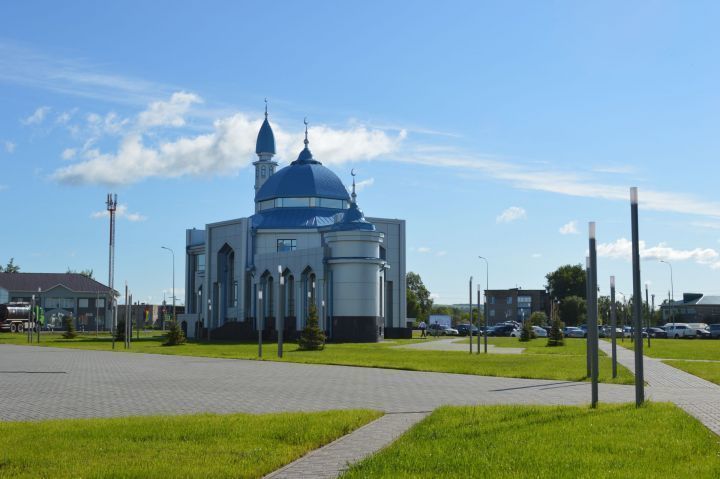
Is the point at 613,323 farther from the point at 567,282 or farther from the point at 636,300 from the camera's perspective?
the point at 567,282

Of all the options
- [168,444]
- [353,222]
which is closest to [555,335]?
[353,222]

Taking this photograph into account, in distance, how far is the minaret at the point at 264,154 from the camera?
9162 cm

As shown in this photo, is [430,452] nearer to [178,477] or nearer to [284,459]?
[284,459]

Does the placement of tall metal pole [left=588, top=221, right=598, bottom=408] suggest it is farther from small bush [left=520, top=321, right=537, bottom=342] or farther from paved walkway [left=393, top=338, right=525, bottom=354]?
small bush [left=520, top=321, right=537, bottom=342]

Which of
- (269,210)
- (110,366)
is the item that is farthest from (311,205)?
(110,366)

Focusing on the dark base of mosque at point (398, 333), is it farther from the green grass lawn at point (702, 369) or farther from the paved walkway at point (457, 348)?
the green grass lawn at point (702, 369)

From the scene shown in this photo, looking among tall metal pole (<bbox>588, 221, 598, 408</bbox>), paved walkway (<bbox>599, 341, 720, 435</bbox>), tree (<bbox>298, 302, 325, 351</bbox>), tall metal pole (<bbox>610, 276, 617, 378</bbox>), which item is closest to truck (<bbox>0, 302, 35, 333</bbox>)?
tree (<bbox>298, 302, 325, 351</bbox>)

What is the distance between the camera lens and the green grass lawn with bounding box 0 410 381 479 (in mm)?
9281

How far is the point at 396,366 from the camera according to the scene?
29969 millimetres

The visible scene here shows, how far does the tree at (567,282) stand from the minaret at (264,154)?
63.4 meters

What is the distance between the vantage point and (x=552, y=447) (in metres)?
10.4

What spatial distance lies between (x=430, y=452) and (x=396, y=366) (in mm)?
19824

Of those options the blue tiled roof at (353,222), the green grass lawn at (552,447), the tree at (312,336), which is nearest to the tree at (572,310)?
the blue tiled roof at (353,222)

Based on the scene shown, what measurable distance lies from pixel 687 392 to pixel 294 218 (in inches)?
2417
